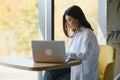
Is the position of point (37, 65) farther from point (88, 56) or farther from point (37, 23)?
point (37, 23)

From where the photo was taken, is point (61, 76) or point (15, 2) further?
point (15, 2)

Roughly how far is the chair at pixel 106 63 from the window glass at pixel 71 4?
908 millimetres

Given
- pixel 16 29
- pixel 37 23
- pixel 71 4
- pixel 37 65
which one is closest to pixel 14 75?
pixel 16 29

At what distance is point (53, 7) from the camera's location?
362 cm

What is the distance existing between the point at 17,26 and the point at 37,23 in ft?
1.07

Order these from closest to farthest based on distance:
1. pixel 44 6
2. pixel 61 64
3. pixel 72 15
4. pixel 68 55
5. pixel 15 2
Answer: pixel 61 64 < pixel 68 55 < pixel 72 15 < pixel 15 2 < pixel 44 6

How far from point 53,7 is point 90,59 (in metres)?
1.50

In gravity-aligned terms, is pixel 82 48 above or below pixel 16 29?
below

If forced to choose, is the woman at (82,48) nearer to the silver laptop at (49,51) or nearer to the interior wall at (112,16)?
the silver laptop at (49,51)

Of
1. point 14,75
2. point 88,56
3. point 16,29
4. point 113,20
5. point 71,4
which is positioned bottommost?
point 14,75

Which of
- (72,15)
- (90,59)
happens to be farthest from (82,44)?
(72,15)

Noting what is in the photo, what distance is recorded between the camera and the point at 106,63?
8.20 feet

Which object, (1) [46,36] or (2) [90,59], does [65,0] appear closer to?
(1) [46,36]

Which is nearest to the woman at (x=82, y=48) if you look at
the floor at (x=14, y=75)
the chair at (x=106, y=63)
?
the chair at (x=106, y=63)
